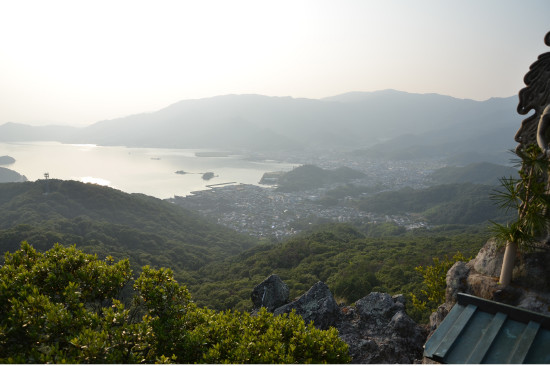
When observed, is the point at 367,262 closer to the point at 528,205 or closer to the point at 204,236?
the point at 528,205

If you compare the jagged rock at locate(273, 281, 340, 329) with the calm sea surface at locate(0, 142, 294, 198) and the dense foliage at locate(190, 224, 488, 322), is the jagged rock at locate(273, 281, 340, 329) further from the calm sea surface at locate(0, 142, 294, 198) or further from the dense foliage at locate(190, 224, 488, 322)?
the calm sea surface at locate(0, 142, 294, 198)

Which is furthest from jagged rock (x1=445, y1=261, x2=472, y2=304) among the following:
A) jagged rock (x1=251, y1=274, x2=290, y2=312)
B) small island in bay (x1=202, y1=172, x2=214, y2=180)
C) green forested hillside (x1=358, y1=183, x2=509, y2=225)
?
small island in bay (x1=202, y1=172, x2=214, y2=180)

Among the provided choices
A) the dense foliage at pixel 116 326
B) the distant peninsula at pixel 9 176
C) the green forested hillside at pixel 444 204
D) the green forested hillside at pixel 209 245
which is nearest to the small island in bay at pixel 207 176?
the green forested hillside at pixel 209 245

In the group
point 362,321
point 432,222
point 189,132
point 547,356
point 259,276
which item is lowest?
point 432,222

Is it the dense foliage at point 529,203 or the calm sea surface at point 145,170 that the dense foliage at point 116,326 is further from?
the calm sea surface at point 145,170

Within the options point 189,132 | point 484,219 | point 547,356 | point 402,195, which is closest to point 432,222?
point 484,219

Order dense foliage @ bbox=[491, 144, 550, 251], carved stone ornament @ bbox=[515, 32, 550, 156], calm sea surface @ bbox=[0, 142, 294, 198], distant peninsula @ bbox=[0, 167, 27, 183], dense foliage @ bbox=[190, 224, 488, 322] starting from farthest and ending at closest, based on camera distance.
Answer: calm sea surface @ bbox=[0, 142, 294, 198], distant peninsula @ bbox=[0, 167, 27, 183], dense foliage @ bbox=[190, 224, 488, 322], carved stone ornament @ bbox=[515, 32, 550, 156], dense foliage @ bbox=[491, 144, 550, 251]
